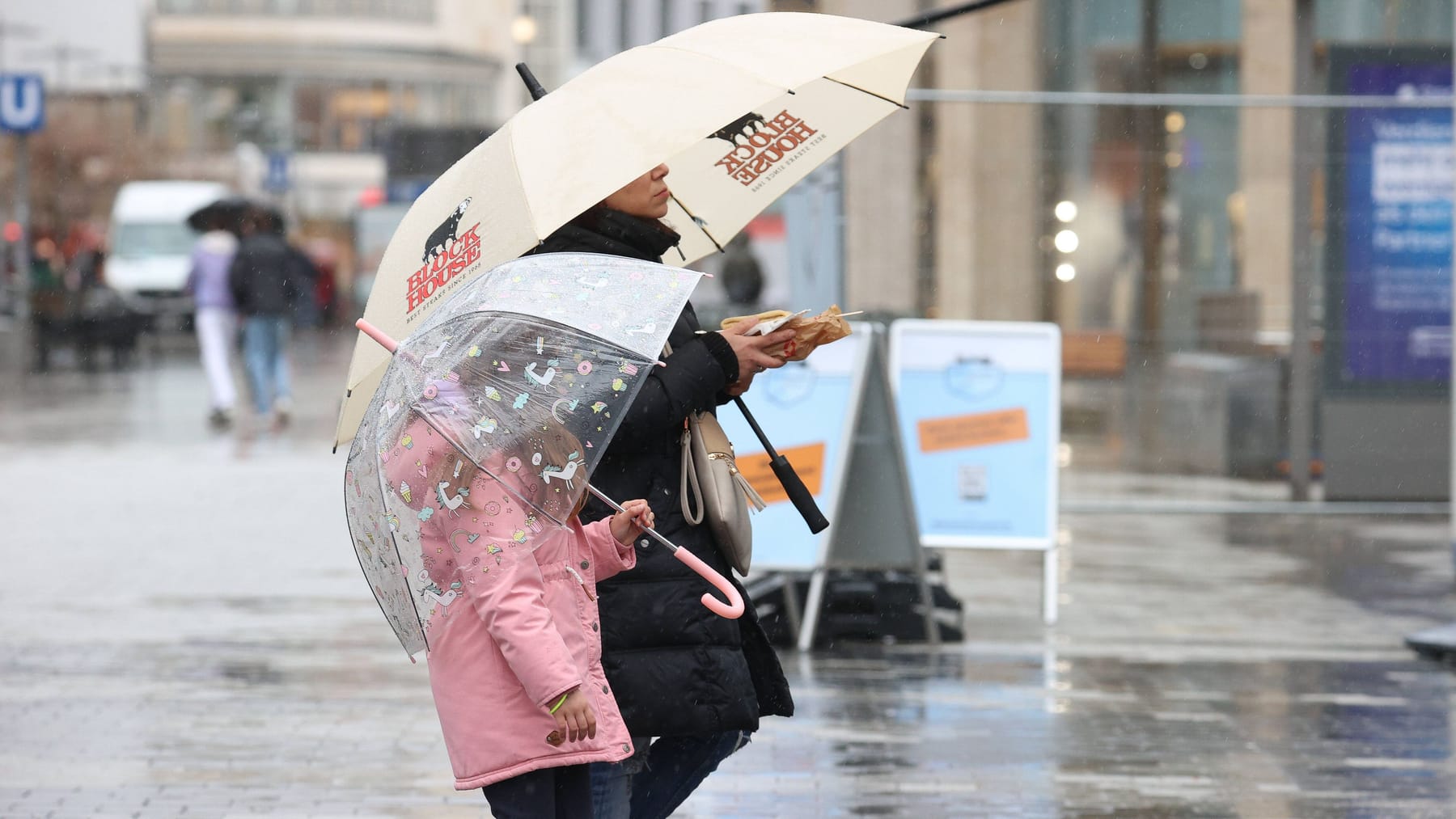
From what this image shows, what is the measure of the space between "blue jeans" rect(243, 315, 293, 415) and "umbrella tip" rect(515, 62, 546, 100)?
14.0m

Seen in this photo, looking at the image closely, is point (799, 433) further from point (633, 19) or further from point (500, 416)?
point (633, 19)

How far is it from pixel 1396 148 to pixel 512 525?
10.4 meters

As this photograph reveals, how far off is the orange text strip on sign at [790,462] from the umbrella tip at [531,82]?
3.95 metres

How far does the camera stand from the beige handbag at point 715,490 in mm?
3789

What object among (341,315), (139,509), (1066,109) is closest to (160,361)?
(341,315)

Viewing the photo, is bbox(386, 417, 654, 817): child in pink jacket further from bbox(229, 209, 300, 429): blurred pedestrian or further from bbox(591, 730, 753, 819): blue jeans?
bbox(229, 209, 300, 429): blurred pedestrian

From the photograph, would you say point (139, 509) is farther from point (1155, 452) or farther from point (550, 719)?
point (550, 719)

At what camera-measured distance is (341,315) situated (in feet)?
148

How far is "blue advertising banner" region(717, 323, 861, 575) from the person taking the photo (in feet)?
26.9

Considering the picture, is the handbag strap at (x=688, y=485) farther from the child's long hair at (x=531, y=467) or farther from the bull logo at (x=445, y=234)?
the bull logo at (x=445, y=234)

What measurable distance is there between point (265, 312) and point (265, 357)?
1.46 ft

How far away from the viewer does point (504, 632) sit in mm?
3350

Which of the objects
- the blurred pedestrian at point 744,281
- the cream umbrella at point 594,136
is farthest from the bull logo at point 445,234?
the blurred pedestrian at point 744,281

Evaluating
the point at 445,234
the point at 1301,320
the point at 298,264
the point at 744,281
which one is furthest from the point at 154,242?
the point at 445,234
